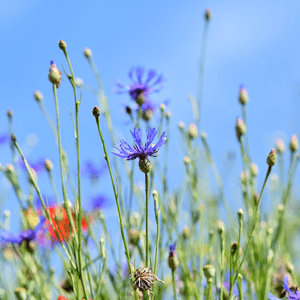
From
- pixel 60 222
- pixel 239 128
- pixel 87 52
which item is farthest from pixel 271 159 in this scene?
pixel 60 222

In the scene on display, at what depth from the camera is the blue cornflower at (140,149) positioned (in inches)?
25.5

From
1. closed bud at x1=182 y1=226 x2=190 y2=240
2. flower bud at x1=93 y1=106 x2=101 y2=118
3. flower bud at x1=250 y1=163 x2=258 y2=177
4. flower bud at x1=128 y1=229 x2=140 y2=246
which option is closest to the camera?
flower bud at x1=93 y1=106 x2=101 y2=118

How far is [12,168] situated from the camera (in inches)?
43.1

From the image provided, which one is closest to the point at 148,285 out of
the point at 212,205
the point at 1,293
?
the point at 1,293

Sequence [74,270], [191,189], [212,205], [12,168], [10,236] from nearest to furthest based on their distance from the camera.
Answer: [74,270], [10,236], [12,168], [191,189], [212,205]

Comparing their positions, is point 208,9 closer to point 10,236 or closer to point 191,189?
point 191,189

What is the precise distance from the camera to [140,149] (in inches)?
26.0

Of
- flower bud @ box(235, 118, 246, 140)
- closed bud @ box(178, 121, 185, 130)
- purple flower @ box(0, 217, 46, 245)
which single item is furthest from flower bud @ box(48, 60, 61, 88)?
closed bud @ box(178, 121, 185, 130)

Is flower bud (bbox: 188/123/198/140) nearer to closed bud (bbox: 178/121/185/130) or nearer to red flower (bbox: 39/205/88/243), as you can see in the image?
closed bud (bbox: 178/121/185/130)

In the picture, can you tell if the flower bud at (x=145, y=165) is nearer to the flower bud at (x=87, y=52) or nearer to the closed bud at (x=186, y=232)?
the closed bud at (x=186, y=232)

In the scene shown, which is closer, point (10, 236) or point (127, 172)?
point (10, 236)

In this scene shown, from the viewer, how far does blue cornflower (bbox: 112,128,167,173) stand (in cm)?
65

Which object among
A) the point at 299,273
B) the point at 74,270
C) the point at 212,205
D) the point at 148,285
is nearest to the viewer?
the point at 148,285

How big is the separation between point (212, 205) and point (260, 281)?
0.92 metres
